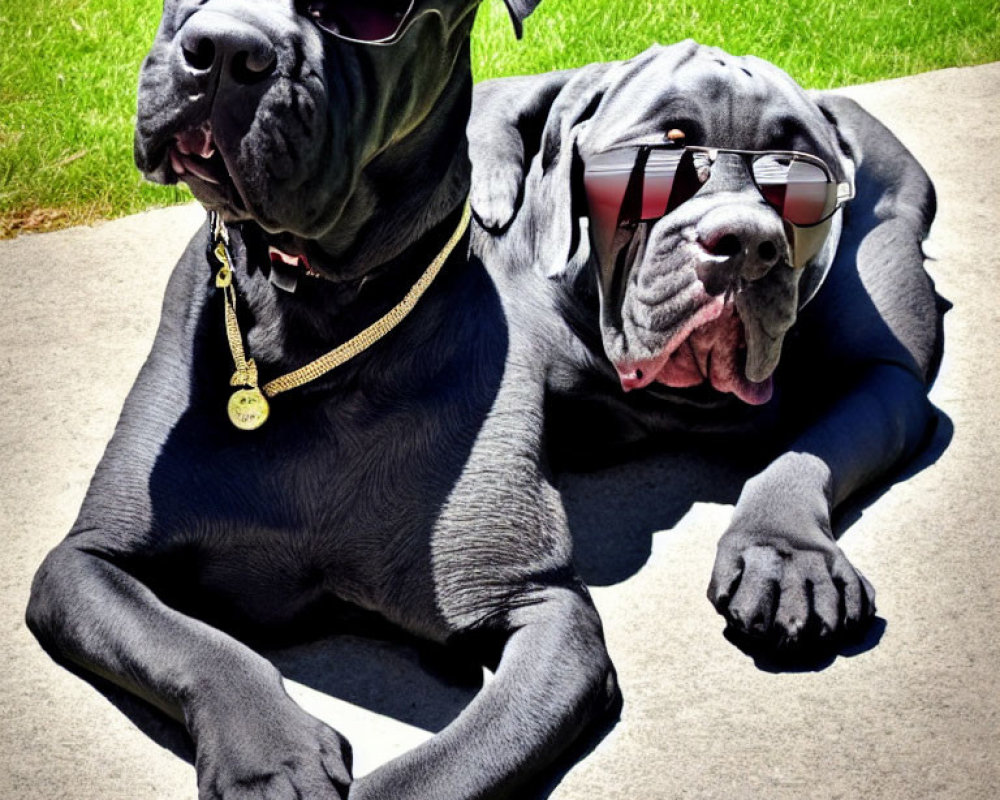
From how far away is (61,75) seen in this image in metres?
5.20

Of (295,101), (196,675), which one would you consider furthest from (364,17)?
(196,675)

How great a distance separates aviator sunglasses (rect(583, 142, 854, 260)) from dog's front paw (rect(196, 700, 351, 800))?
1276 mm

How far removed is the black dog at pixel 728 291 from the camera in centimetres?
287

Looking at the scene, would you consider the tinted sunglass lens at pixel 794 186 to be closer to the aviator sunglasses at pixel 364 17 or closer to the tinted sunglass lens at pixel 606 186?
the tinted sunglass lens at pixel 606 186

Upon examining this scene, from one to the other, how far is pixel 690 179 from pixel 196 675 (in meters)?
1.41

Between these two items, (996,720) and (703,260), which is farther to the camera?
(703,260)

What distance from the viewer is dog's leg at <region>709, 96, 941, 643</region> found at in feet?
9.12

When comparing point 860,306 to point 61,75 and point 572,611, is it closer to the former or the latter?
point 572,611

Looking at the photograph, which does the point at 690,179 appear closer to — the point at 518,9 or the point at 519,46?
the point at 518,9

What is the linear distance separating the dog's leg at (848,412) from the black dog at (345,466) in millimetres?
374

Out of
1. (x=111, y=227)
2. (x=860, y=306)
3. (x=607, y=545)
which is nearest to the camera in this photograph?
(x=607, y=545)

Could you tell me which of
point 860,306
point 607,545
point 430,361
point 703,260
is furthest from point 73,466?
point 860,306

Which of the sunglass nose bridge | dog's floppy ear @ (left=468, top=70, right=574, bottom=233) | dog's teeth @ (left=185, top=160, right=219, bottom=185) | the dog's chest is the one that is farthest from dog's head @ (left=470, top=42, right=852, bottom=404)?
dog's teeth @ (left=185, top=160, right=219, bottom=185)

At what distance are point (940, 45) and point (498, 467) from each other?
366 centimetres
